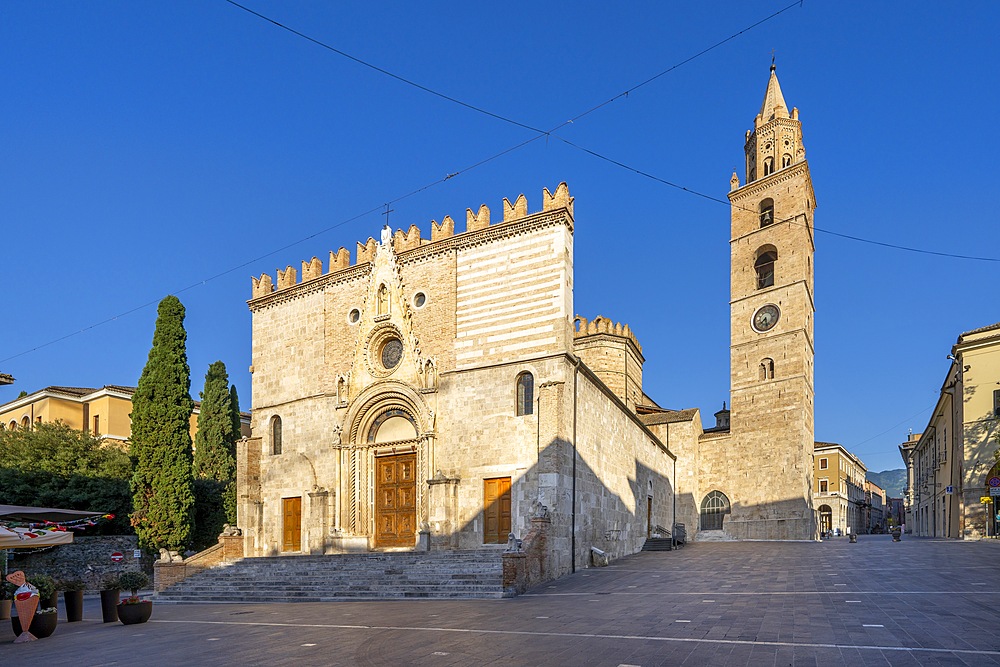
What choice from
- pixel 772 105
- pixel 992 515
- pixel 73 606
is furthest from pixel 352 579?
pixel 772 105

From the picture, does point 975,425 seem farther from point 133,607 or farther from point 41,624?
point 41,624

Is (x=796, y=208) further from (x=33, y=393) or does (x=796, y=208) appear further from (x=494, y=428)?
(x=33, y=393)

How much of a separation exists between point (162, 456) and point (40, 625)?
1413 centimetres

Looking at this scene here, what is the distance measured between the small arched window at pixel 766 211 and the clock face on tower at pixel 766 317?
527 centimetres

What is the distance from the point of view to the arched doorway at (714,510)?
4299 cm

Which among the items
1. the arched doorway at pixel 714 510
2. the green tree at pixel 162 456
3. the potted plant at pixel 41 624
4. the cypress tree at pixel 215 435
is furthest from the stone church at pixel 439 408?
the arched doorway at pixel 714 510

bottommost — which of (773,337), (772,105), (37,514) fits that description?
(37,514)

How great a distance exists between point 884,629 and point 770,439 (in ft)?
108

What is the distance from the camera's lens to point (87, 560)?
1025 inches

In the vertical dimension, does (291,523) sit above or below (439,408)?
below

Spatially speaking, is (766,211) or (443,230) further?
(766,211)

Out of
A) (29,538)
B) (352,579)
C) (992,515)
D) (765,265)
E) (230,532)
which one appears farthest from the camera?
(765,265)

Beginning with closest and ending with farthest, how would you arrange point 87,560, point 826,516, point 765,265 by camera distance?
point 87,560, point 765,265, point 826,516

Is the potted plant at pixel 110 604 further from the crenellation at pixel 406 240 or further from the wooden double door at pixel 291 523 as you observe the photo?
the crenellation at pixel 406 240
